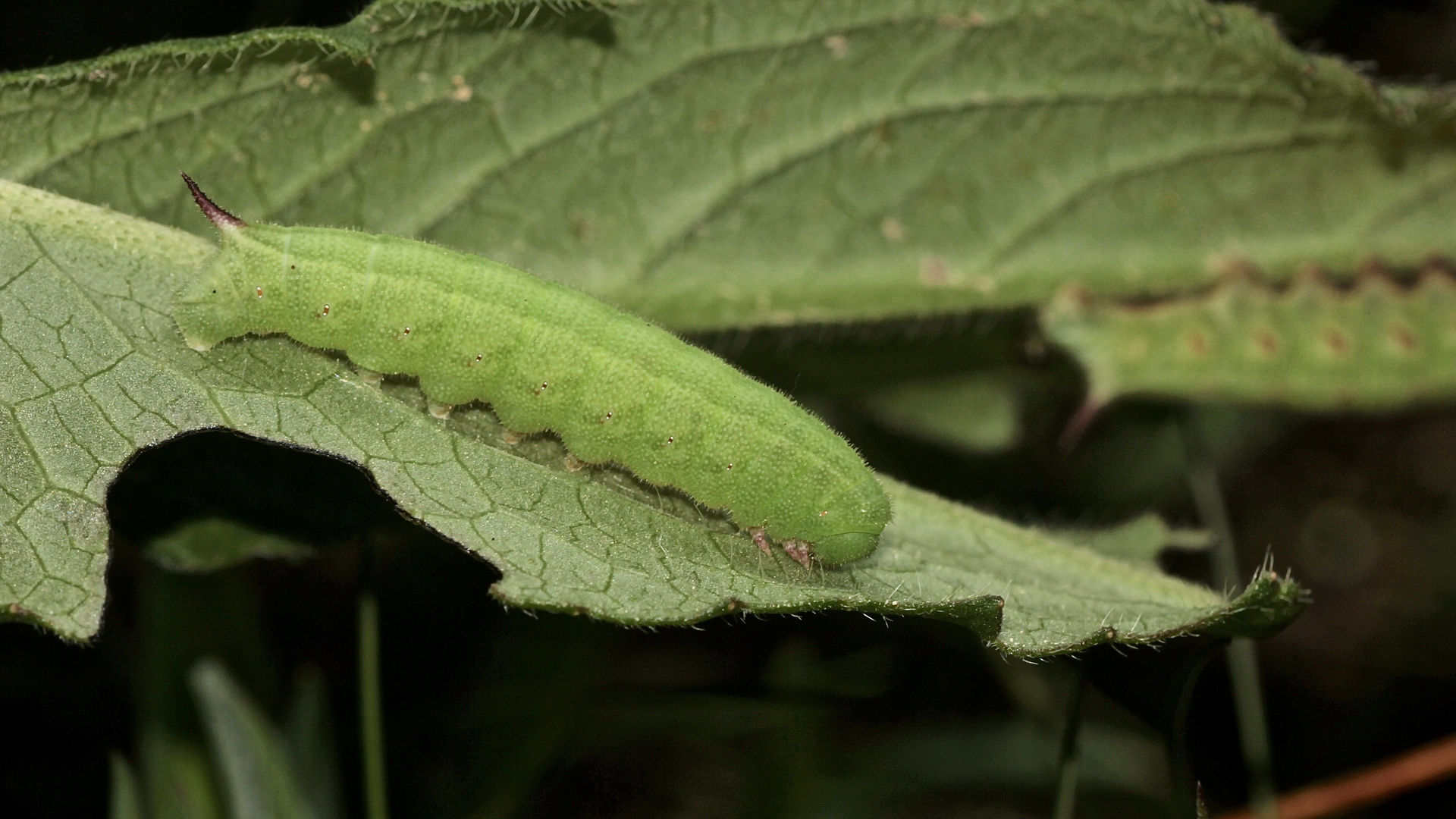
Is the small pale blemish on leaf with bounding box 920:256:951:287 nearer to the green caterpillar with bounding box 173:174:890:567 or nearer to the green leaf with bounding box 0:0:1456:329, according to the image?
the green leaf with bounding box 0:0:1456:329

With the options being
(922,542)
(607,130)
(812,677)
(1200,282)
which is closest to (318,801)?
(812,677)

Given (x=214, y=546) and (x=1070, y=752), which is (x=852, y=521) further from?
(x=214, y=546)

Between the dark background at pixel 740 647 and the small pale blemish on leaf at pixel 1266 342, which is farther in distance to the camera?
the small pale blemish on leaf at pixel 1266 342

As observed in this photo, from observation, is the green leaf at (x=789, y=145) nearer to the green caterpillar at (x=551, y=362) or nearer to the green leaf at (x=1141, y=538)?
the green caterpillar at (x=551, y=362)

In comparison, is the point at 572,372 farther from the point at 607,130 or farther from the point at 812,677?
the point at 812,677

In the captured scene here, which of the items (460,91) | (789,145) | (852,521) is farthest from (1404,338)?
(460,91)

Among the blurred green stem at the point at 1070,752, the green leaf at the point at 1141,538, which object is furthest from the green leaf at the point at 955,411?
the blurred green stem at the point at 1070,752
